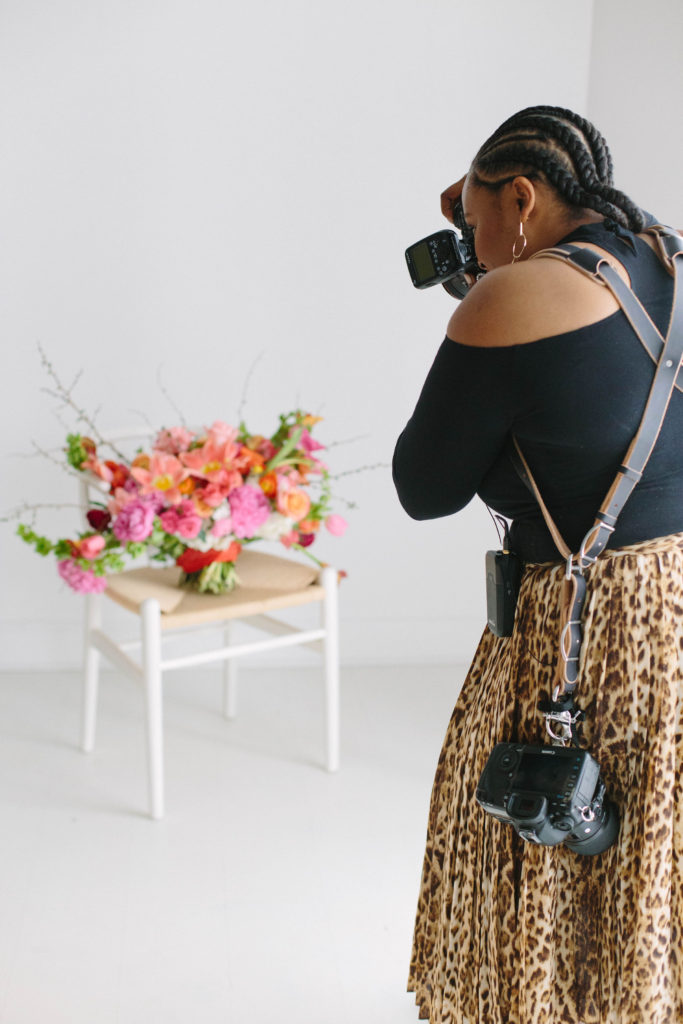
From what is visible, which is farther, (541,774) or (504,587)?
(504,587)

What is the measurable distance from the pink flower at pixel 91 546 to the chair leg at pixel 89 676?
0.30m

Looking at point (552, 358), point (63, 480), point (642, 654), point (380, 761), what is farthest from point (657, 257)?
point (63, 480)

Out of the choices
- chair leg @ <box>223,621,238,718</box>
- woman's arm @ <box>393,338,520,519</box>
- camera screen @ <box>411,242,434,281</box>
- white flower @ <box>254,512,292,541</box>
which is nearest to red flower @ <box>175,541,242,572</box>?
white flower @ <box>254,512,292,541</box>

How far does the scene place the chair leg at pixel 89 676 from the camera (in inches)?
103

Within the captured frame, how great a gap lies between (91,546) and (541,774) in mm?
1548

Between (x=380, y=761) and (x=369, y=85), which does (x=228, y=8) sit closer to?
(x=369, y=85)

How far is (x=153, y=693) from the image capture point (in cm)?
230

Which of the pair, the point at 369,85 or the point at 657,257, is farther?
the point at 369,85

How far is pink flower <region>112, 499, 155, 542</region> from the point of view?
2.27 meters

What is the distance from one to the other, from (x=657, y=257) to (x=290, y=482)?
147cm

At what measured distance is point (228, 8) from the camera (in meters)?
2.78

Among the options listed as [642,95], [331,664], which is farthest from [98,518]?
[642,95]

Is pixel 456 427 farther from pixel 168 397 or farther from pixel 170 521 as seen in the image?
pixel 168 397

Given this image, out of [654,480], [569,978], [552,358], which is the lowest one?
[569,978]
